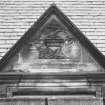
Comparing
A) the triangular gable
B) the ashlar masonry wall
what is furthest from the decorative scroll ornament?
the ashlar masonry wall

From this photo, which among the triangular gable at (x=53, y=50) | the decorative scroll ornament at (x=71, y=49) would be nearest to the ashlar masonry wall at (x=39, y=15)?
the triangular gable at (x=53, y=50)

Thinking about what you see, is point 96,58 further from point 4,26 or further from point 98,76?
point 4,26

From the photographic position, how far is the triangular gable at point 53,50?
5340mm

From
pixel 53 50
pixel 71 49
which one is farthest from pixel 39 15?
pixel 71 49

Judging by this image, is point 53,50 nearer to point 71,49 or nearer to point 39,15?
point 71,49

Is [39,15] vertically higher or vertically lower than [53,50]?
higher

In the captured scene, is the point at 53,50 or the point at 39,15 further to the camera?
the point at 39,15

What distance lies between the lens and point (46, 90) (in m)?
5.35

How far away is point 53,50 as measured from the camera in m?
5.49

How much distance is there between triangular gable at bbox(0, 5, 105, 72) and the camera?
5.34 m

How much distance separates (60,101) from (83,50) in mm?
1371

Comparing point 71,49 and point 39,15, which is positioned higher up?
point 39,15

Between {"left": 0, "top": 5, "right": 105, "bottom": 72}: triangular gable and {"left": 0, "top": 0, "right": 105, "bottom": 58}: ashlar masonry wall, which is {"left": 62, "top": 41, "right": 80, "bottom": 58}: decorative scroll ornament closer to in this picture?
{"left": 0, "top": 5, "right": 105, "bottom": 72}: triangular gable

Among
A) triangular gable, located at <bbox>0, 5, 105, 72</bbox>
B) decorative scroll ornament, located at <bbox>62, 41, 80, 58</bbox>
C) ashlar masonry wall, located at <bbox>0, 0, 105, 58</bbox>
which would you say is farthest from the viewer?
ashlar masonry wall, located at <bbox>0, 0, 105, 58</bbox>
